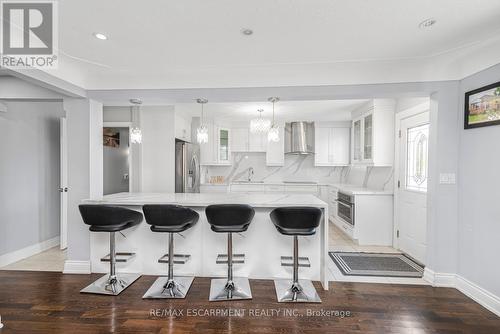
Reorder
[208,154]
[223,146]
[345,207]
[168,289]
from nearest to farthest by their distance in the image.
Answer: [168,289], [345,207], [208,154], [223,146]

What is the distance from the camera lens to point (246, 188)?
5.57 metres

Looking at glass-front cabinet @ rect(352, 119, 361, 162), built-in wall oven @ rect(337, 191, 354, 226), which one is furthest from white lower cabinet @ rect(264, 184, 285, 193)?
glass-front cabinet @ rect(352, 119, 361, 162)

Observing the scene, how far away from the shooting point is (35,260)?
11.0ft

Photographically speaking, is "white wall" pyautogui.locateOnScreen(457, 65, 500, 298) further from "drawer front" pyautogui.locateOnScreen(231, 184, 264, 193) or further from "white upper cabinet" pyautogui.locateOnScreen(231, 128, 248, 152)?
"white upper cabinet" pyautogui.locateOnScreen(231, 128, 248, 152)

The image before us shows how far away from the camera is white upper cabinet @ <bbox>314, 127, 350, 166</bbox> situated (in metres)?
5.59

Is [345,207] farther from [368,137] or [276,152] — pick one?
[276,152]

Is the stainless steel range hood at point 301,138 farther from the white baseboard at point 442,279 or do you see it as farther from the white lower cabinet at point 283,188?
the white baseboard at point 442,279

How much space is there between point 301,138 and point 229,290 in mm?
3994

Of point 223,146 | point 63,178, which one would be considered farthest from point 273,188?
point 63,178

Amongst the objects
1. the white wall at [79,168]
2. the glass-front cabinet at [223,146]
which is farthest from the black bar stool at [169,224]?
the glass-front cabinet at [223,146]

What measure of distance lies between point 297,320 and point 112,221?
1.98 meters

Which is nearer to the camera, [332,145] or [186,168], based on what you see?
[186,168]

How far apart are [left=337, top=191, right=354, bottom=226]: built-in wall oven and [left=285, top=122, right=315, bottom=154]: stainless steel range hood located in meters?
1.37

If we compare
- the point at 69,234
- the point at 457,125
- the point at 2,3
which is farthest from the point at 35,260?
the point at 457,125
